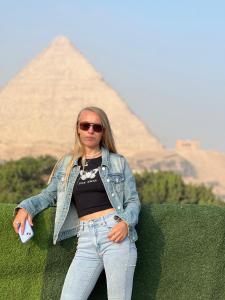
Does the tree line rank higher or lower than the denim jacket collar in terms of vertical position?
lower

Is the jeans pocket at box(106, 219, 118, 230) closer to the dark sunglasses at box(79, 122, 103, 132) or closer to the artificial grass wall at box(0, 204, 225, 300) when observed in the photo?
the artificial grass wall at box(0, 204, 225, 300)

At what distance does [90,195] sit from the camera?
5.58 metres

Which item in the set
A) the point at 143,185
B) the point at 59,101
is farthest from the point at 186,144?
the point at 143,185

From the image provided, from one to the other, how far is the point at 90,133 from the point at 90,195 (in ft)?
1.45

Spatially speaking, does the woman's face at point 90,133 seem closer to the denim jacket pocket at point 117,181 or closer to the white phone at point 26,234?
the denim jacket pocket at point 117,181

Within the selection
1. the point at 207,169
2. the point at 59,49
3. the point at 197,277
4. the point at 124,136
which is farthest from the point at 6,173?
the point at 59,49

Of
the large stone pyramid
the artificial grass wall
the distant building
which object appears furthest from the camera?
the large stone pyramid

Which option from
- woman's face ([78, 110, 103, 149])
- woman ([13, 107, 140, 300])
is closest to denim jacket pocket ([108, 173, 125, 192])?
woman ([13, 107, 140, 300])

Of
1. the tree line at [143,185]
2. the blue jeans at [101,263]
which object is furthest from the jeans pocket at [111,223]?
the tree line at [143,185]

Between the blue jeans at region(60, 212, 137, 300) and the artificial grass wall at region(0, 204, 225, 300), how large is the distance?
1.52 ft

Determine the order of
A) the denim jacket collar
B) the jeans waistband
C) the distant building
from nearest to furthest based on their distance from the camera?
the jeans waistband < the denim jacket collar < the distant building

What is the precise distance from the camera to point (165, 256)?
6.18m

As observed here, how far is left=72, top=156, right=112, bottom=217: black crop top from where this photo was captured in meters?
5.57

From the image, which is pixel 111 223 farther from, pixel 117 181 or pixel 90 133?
pixel 90 133
